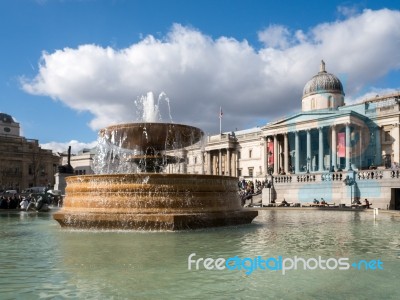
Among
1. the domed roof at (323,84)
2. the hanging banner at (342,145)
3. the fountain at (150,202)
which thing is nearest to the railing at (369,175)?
the hanging banner at (342,145)

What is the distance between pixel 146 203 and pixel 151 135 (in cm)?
388

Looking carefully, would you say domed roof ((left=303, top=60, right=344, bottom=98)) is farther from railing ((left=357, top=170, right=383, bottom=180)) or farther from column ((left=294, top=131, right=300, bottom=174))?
railing ((left=357, top=170, right=383, bottom=180))

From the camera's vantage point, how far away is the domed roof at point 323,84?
188ft

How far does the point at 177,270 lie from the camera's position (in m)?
6.09

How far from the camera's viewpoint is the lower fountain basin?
446 inches

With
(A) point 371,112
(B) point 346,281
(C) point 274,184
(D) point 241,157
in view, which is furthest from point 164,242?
(D) point 241,157

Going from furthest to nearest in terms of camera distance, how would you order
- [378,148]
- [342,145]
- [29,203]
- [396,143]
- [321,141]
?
1. [378,148]
2. [321,141]
3. [396,143]
4. [342,145]
5. [29,203]

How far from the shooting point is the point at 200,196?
12266 millimetres

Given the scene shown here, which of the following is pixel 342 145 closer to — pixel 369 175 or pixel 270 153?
pixel 270 153

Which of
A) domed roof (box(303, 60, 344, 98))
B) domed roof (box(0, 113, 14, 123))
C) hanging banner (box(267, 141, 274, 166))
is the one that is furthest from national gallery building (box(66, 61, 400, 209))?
domed roof (box(0, 113, 14, 123))

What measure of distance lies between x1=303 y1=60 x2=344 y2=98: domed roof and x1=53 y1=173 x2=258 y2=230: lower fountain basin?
1918 inches

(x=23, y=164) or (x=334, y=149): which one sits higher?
(x=334, y=149)

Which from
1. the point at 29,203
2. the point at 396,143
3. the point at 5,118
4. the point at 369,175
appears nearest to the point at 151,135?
the point at 29,203

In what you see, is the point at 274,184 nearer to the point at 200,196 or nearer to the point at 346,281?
the point at 200,196
